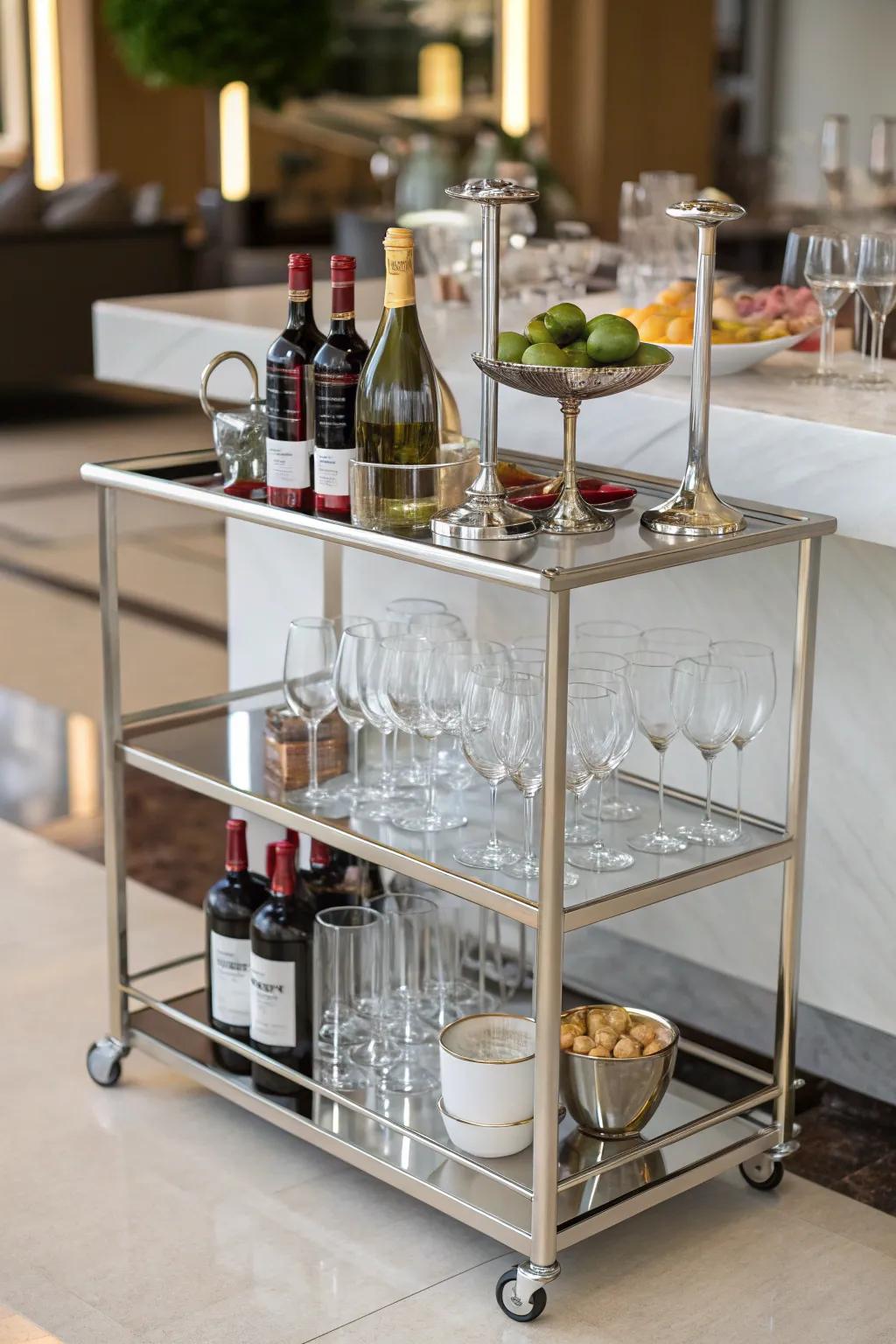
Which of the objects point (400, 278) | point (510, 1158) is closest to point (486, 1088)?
point (510, 1158)

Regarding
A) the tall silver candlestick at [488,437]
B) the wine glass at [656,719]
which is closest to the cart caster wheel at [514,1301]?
the wine glass at [656,719]

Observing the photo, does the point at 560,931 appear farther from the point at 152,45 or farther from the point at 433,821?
the point at 152,45

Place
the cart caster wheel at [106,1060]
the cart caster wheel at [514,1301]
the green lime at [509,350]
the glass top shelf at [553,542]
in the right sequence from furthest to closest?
the cart caster wheel at [106,1060], the cart caster wheel at [514,1301], the green lime at [509,350], the glass top shelf at [553,542]

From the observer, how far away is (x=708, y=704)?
2182 mm

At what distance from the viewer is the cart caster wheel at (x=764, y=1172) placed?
7.66 ft

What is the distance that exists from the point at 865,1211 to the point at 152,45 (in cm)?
770

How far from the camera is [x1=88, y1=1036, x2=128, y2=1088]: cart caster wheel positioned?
260 cm

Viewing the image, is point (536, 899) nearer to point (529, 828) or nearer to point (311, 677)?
point (529, 828)

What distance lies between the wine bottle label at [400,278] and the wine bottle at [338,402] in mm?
68

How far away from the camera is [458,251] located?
3248mm

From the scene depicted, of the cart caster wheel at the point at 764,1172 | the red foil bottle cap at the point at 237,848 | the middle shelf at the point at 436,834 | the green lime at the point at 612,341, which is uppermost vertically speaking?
the green lime at the point at 612,341

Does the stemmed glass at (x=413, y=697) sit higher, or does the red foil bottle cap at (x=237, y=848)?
the stemmed glass at (x=413, y=697)

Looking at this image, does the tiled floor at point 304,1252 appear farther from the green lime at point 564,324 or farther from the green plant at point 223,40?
the green plant at point 223,40

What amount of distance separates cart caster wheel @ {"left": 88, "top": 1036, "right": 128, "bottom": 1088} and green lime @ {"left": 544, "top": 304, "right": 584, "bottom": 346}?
127 cm
